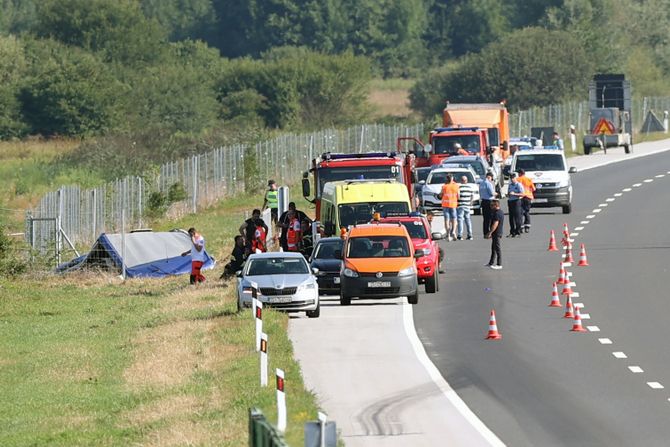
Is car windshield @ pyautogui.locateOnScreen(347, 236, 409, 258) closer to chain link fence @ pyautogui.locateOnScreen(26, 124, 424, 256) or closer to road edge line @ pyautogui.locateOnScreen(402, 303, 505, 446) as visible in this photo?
road edge line @ pyautogui.locateOnScreen(402, 303, 505, 446)

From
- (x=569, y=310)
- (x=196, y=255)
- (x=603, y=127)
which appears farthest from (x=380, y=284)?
(x=603, y=127)

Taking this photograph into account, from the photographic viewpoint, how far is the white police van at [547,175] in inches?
2077

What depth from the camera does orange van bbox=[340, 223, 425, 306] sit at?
3544 cm

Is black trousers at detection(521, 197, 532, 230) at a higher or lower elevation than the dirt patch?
higher

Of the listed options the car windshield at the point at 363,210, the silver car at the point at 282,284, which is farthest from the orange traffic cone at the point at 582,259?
the silver car at the point at 282,284

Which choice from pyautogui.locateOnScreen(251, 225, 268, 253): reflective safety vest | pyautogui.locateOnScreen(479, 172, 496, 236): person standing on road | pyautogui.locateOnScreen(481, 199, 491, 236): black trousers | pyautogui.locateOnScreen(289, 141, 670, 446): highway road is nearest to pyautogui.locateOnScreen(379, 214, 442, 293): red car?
pyautogui.locateOnScreen(289, 141, 670, 446): highway road

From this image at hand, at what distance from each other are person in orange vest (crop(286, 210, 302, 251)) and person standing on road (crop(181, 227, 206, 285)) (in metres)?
2.03

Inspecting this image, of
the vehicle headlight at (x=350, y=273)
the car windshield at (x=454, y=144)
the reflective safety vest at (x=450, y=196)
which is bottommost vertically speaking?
the vehicle headlight at (x=350, y=273)

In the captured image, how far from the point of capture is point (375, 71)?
154000 millimetres

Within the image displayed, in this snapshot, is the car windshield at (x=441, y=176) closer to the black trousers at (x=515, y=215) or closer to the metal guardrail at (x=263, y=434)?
the black trousers at (x=515, y=215)

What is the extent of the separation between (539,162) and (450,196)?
6947mm

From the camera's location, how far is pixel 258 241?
41.4m

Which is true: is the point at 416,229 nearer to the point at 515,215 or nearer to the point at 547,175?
the point at 515,215

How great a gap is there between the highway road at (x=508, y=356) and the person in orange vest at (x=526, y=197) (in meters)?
1.07
